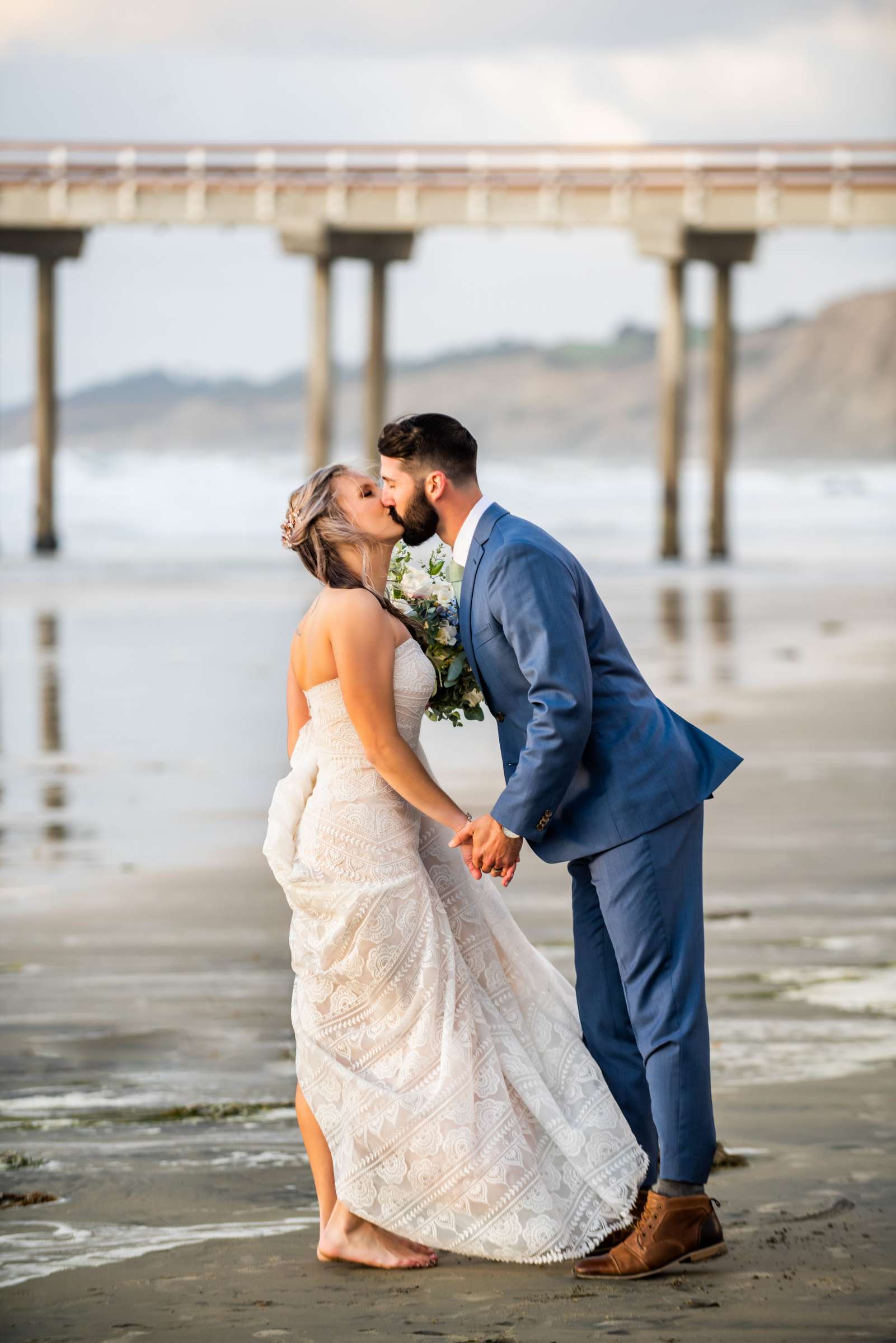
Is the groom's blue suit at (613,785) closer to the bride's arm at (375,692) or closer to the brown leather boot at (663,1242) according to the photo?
the brown leather boot at (663,1242)

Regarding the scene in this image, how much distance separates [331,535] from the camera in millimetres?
4199

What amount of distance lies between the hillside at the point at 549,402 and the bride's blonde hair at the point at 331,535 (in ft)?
421

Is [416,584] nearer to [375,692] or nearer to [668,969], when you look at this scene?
[375,692]

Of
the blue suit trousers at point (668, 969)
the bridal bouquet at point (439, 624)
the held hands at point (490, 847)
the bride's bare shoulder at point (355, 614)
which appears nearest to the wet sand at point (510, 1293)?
the blue suit trousers at point (668, 969)

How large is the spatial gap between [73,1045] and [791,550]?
122 ft

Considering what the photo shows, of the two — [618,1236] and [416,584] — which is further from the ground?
[416,584]

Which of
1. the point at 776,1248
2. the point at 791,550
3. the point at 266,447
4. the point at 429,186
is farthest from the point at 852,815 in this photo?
the point at 266,447

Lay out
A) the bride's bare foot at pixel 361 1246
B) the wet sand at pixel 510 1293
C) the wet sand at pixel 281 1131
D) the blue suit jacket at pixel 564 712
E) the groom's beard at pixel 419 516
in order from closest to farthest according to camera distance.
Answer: the wet sand at pixel 510 1293, the wet sand at pixel 281 1131, the blue suit jacket at pixel 564 712, the bride's bare foot at pixel 361 1246, the groom's beard at pixel 419 516

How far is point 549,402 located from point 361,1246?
137 metres

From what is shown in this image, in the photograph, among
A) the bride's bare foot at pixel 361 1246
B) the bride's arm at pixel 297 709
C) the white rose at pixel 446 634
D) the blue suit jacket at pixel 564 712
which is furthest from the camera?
the bride's arm at pixel 297 709

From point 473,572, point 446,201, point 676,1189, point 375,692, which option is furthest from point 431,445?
point 446,201

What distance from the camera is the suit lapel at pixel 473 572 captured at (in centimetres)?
405

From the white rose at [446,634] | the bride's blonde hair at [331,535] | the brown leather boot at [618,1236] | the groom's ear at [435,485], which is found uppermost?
the groom's ear at [435,485]

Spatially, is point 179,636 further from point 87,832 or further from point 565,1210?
point 565,1210
